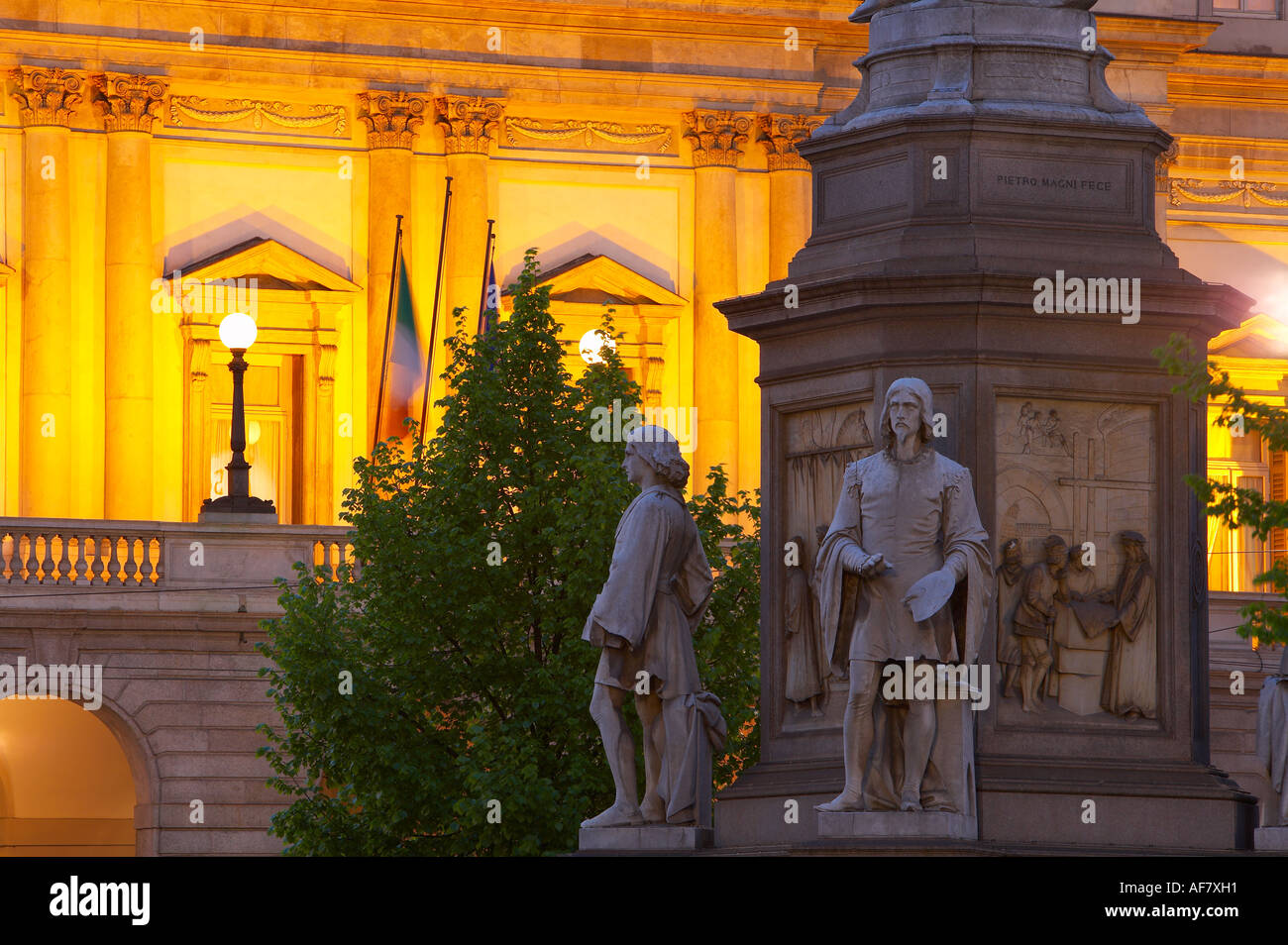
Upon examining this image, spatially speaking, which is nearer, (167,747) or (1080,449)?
(1080,449)

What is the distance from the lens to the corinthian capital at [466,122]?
173 feet

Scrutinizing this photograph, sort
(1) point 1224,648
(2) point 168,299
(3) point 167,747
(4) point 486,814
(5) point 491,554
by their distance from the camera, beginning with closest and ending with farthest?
1. (4) point 486,814
2. (5) point 491,554
3. (3) point 167,747
4. (1) point 1224,648
5. (2) point 168,299

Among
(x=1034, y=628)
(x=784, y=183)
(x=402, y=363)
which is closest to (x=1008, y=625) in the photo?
(x=1034, y=628)

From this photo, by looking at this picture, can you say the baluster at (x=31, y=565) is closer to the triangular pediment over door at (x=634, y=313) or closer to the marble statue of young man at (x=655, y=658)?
the triangular pediment over door at (x=634, y=313)

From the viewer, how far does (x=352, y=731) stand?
88.1ft

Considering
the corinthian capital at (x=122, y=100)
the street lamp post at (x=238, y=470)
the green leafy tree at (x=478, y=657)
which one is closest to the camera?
the green leafy tree at (x=478, y=657)

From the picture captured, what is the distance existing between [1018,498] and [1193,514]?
1.09 m

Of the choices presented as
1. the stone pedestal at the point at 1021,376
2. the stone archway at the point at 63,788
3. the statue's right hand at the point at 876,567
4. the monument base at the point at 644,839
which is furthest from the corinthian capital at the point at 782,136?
the statue's right hand at the point at 876,567

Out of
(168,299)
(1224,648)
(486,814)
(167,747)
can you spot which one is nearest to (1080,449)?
(486,814)

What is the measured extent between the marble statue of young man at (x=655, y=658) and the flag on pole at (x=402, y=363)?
29680mm

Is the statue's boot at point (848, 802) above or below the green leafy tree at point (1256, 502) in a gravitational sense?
below

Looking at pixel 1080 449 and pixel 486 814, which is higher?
pixel 1080 449

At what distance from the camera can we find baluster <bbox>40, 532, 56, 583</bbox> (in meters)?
40.6

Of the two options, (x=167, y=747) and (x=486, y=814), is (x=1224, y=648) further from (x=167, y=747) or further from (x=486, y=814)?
(x=486, y=814)
